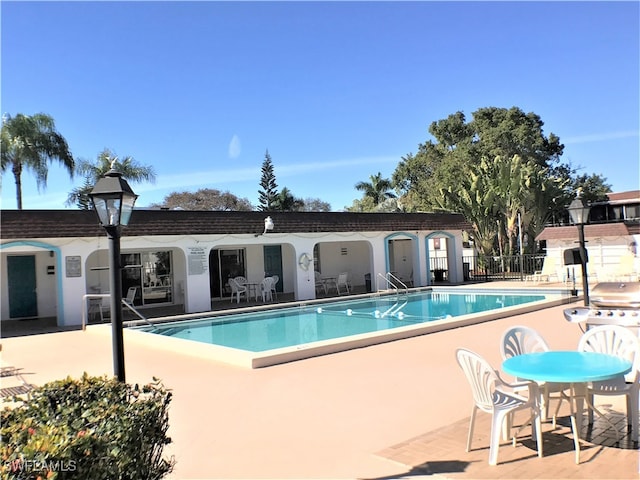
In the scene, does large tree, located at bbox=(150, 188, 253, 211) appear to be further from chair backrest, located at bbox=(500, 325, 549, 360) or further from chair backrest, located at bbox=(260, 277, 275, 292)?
chair backrest, located at bbox=(500, 325, 549, 360)

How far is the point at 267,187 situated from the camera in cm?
5356

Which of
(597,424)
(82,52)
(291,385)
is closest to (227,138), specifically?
(82,52)

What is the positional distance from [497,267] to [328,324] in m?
17.2

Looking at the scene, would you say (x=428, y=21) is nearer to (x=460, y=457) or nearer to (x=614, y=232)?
(x=614, y=232)

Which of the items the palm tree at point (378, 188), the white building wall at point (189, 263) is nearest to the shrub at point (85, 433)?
the white building wall at point (189, 263)

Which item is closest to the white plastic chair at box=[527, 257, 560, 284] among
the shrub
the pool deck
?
the pool deck

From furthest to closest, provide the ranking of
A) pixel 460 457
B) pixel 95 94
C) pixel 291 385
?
pixel 95 94
pixel 291 385
pixel 460 457

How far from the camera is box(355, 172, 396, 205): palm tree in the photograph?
161 feet

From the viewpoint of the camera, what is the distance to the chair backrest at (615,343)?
5.02 meters

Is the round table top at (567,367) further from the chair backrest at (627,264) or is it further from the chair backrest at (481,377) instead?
the chair backrest at (627,264)

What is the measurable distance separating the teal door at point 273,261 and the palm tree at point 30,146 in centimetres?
1306

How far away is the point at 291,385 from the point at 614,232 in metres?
20.1

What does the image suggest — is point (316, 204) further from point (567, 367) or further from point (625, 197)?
point (567, 367)

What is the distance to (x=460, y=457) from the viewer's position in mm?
4367
